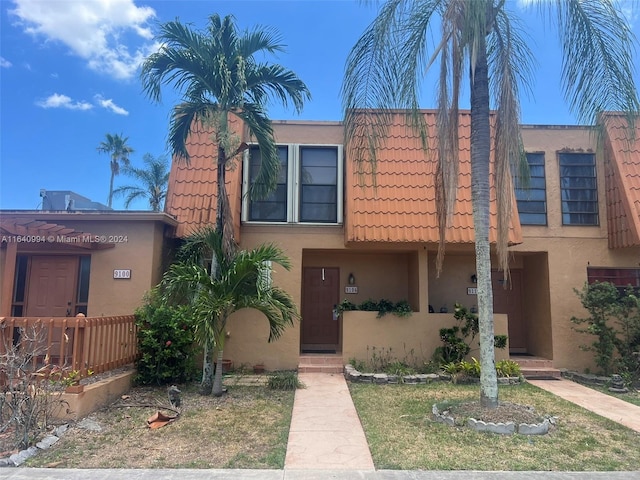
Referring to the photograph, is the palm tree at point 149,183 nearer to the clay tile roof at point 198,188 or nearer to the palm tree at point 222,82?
the clay tile roof at point 198,188

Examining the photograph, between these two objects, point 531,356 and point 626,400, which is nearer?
point 626,400

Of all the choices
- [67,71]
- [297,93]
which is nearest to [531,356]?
[297,93]

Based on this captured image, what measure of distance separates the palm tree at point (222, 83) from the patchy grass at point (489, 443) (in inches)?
137

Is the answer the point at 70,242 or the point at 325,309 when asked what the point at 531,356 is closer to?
the point at 325,309

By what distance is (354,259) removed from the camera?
11641 millimetres

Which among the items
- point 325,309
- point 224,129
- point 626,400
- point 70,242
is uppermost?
point 224,129

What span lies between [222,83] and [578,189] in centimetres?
922

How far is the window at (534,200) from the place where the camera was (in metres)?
10.8

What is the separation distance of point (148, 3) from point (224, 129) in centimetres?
473

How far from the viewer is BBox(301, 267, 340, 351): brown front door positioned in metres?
11.3

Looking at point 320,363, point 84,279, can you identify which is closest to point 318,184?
point 320,363

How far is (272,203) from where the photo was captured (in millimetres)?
10578

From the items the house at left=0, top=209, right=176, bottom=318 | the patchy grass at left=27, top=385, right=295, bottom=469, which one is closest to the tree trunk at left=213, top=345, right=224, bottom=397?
the patchy grass at left=27, top=385, right=295, bottom=469

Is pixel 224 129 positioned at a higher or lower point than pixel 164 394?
higher
